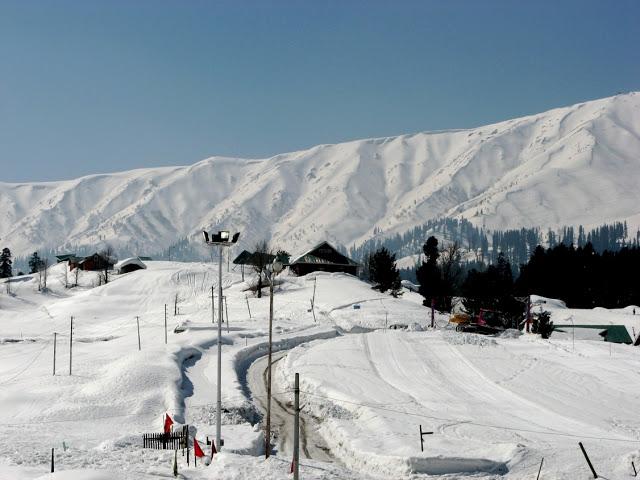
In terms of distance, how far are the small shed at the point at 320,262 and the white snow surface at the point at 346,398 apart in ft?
119

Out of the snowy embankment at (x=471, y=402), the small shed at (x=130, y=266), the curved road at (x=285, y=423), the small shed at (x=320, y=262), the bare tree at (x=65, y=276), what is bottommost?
the curved road at (x=285, y=423)

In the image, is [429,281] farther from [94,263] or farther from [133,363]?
[94,263]

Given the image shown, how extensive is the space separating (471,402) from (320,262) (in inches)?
3273

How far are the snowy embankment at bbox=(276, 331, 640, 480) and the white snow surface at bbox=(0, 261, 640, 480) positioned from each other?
0.37 feet

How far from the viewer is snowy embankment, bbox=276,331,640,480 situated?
29.7 metres

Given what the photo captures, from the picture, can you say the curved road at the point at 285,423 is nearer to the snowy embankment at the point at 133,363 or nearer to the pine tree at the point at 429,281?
the snowy embankment at the point at 133,363

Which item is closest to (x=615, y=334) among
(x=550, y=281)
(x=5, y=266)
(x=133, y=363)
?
(x=550, y=281)

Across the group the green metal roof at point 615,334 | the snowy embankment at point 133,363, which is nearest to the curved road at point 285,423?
the snowy embankment at point 133,363

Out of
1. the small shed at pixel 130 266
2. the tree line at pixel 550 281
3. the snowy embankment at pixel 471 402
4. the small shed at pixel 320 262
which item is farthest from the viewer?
the small shed at pixel 130 266

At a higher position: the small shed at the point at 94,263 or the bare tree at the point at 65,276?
the small shed at the point at 94,263

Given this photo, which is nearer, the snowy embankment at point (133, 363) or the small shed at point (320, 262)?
the snowy embankment at point (133, 363)

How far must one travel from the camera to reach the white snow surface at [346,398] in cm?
2874

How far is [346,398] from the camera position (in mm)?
43906

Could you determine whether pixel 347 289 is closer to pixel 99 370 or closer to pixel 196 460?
pixel 99 370
